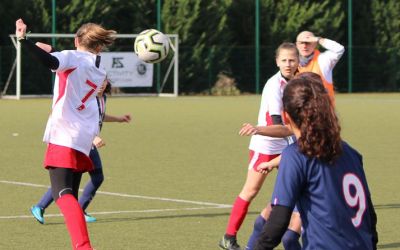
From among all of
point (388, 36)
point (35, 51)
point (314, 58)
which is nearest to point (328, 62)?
point (314, 58)

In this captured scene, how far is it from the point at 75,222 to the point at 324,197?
347 centimetres

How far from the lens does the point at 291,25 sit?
4491 centimetres

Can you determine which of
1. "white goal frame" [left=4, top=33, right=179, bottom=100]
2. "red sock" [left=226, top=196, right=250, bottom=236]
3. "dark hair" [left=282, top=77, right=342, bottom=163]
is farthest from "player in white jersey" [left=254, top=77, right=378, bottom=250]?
"white goal frame" [left=4, top=33, right=179, bottom=100]

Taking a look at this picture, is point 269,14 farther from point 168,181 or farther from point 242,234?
point 242,234

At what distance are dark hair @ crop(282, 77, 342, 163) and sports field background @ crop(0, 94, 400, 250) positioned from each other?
448cm

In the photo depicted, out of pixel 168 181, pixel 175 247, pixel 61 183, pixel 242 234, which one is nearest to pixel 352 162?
pixel 61 183

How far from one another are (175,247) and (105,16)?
109 feet

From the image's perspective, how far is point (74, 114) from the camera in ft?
27.1

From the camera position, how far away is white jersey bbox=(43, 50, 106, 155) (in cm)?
812

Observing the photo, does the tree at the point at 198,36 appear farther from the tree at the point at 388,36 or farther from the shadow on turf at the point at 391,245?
the shadow on turf at the point at 391,245

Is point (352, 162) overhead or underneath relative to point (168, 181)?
overhead

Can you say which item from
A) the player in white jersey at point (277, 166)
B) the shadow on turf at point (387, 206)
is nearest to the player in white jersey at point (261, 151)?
the player in white jersey at point (277, 166)

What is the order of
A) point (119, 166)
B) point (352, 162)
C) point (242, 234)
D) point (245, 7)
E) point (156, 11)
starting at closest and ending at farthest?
point (352, 162)
point (242, 234)
point (119, 166)
point (156, 11)
point (245, 7)

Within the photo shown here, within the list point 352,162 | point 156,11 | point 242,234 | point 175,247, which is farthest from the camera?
point 156,11
